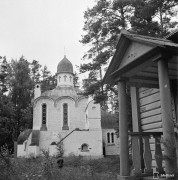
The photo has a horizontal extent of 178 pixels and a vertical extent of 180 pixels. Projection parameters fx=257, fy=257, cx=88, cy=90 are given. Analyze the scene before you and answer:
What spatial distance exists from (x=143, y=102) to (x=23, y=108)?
132 ft

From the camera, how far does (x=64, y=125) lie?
39.9 m

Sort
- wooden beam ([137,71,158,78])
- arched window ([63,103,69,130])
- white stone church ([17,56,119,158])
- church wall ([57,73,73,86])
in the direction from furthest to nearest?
church wall ([57,73,73,86]) → arched window ([63,103,69,130]) → white stone church ([17,56,119,158]) → wooden beam ([137,71,158,78])

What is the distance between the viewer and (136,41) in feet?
25.2

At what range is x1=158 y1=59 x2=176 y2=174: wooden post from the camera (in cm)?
576

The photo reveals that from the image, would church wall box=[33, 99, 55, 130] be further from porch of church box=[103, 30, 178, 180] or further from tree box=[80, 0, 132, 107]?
porch of church box=[103, 30, 178, 180]

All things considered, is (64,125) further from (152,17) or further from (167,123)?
(167,123)

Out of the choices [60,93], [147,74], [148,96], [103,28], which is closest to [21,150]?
[60,93]

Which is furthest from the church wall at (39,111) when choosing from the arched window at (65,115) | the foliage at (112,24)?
the foliage at (112,24)

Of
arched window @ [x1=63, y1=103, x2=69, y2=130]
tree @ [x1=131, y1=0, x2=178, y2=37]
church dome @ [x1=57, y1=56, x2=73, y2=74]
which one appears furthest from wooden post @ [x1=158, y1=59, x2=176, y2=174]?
church dome @ [x1=57, y1=56, x2=73, y2=74]

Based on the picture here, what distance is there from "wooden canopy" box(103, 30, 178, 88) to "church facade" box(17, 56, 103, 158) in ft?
89.0

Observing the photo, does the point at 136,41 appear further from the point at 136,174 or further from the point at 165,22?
the point at 165,22

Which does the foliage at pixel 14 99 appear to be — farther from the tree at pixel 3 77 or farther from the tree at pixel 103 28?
the tree at pixel 103 28

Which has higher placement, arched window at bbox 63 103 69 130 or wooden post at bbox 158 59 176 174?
arched window at bbox 63 103 69 130

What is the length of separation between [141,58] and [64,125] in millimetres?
33612
